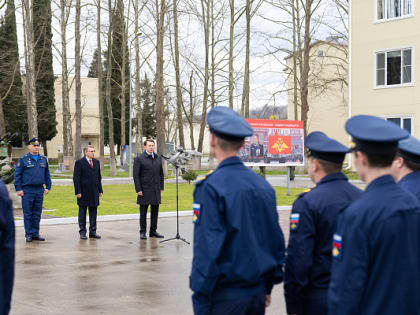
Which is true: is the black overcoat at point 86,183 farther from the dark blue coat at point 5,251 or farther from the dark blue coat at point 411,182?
the dark blue coat at point 5,251

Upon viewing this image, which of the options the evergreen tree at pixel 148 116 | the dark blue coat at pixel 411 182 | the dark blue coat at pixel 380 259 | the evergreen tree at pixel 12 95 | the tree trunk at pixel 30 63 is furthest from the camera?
the evergreen tree at pixel 148 116

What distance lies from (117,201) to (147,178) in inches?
365

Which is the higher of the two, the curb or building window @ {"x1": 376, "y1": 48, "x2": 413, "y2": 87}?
building window @ {"x1": 376, "y1": 48, "x2": 413, "y2": 87}

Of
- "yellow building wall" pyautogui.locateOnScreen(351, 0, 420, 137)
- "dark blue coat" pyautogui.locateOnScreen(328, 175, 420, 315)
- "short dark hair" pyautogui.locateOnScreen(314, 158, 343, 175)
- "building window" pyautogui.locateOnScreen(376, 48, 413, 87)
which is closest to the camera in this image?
"dark blue coat" pyautogui.locateOnScreen(328, 175, 420, 315)

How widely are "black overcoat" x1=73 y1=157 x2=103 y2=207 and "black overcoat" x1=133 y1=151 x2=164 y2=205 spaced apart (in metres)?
0.96

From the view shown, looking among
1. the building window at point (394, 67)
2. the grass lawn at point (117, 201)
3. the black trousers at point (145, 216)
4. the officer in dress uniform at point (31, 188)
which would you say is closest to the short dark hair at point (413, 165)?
the black trousers at point (145, 216)

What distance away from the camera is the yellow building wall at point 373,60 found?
31906mm

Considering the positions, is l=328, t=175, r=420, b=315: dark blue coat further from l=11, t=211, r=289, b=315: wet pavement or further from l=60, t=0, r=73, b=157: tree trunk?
l=60, t=0, r=73, b=157: tree trunk

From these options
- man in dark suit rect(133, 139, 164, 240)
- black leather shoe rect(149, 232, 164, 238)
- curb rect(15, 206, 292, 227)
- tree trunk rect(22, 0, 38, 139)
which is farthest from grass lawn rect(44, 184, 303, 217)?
tree trunk rect(22, 0, 38, 139)

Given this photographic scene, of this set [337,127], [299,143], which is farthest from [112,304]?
[337,127]

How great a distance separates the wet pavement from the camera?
24.2 ft

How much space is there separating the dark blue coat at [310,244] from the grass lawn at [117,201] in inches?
560

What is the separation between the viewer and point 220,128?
12.3 feet

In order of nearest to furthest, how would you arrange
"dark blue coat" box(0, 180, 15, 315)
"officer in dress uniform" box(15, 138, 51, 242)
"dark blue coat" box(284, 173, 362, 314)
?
1. "dark blue coat" box(0, 180, 15, 315)
2. "dark blue coat" box(284, 173, 362, 314)
3. "officer in dress uniform" box(15, 138, 51, 242)
